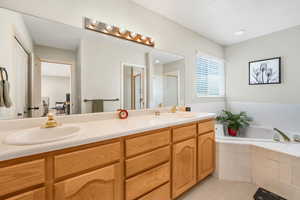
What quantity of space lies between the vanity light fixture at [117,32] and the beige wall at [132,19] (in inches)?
2.7

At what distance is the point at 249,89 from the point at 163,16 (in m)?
2.45

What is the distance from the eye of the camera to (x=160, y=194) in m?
1.26

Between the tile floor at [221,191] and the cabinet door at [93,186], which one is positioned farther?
the tile floor at [221,191]

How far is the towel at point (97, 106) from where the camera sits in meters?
1.51

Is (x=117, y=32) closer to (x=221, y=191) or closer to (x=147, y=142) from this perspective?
(x=147, y=142)

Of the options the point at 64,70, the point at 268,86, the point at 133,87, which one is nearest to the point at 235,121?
the point at 268,86

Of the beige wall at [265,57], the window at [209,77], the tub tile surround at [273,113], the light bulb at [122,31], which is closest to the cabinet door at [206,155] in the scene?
the window at [209,77]

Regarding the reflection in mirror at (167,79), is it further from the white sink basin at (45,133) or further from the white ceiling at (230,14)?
the white sink basin at (45,133)

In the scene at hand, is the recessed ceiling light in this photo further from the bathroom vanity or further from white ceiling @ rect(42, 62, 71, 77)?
white ceiling @ rect(42, 62, 71, 77)

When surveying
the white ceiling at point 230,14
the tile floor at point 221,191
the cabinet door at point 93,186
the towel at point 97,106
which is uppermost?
the white ceiling at point 230,14

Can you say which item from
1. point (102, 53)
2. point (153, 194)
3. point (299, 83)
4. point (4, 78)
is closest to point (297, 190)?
A: point (153, 194)

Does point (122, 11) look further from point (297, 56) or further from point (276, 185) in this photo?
point (297, 56)

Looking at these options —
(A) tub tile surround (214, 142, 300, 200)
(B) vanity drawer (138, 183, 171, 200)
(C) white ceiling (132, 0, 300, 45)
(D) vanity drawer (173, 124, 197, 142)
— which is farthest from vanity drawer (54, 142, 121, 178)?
(C) white ceiling (132, 0, 300, 45)

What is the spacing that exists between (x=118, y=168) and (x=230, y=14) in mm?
2609
